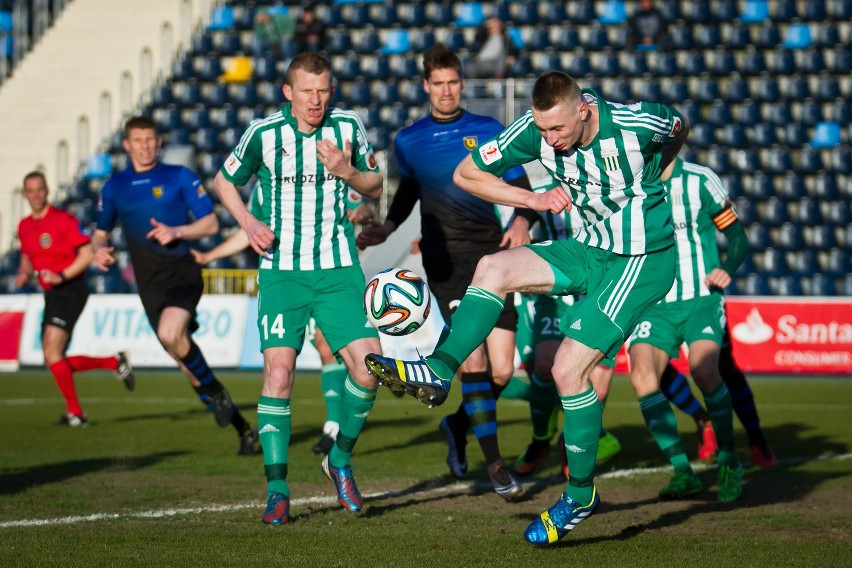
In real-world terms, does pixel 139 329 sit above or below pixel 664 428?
below

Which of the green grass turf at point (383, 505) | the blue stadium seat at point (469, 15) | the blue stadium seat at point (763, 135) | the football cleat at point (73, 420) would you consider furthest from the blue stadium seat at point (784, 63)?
the football cleat at point (73, 420)

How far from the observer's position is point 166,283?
9.43m

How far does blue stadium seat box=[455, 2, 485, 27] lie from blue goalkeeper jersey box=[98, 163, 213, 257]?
50.0ft

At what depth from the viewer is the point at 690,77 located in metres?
22.7

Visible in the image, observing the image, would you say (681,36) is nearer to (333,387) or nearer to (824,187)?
(824,187)

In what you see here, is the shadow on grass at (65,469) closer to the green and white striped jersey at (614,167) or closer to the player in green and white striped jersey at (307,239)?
the player in green and white striped jersey at (307,239)

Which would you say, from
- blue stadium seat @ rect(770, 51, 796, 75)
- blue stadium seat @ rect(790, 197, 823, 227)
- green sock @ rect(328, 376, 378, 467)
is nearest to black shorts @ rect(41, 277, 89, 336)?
green sock @ rect(328, 376, 378, 467)

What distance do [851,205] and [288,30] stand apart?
430 inches

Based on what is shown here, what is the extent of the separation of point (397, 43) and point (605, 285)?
1874cm

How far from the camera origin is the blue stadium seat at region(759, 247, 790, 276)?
2030cm

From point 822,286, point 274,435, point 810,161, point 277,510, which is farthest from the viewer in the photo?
point 810,161

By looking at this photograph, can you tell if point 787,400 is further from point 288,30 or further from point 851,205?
point 288,30

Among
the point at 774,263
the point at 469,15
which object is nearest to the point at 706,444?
the point at 774,263

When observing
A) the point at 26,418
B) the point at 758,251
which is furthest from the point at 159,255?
the point at 758,251
